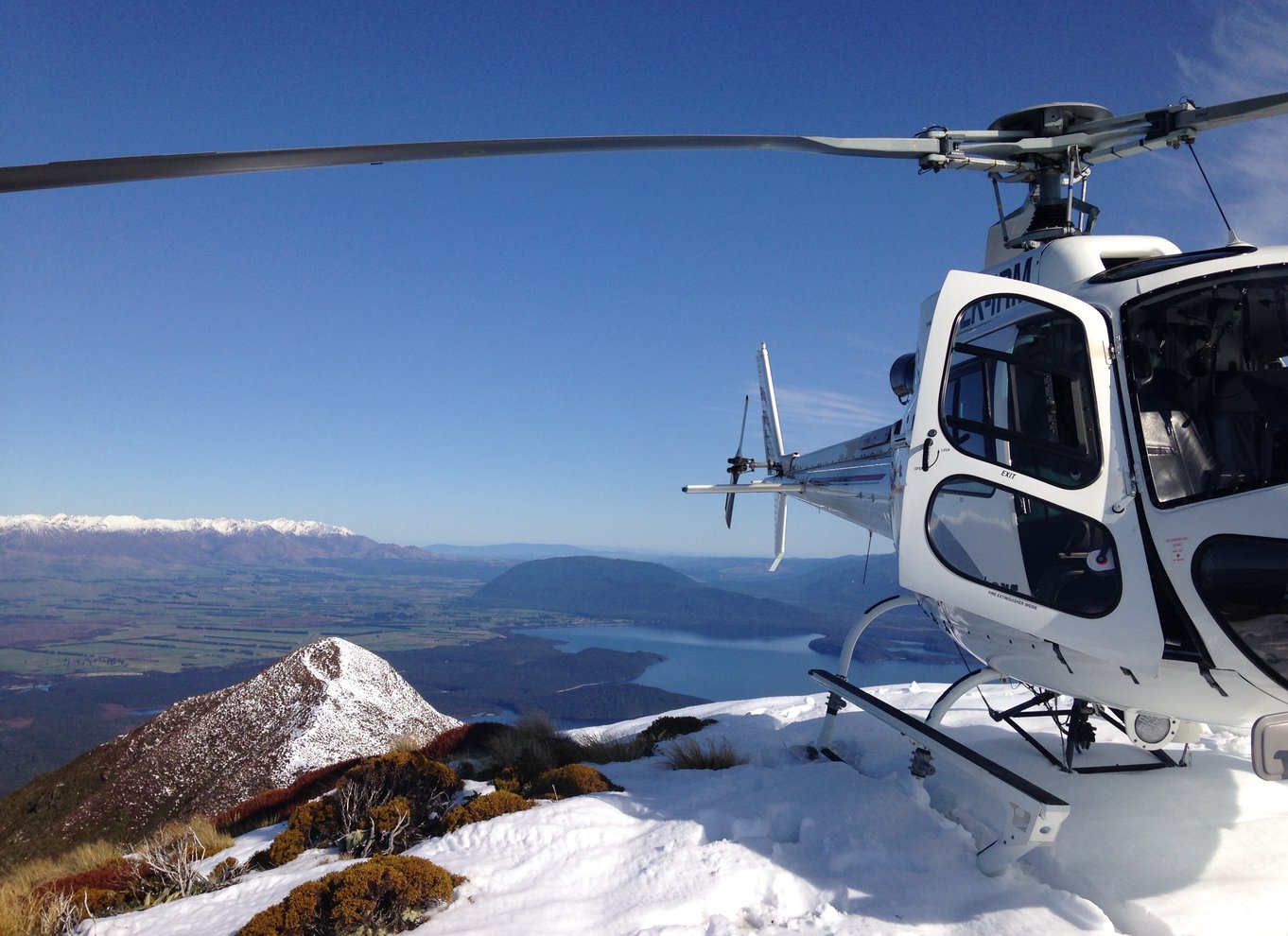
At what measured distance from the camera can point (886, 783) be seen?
6242mm

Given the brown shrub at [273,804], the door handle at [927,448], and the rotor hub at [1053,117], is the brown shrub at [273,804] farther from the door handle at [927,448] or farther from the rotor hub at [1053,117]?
the rotor hub at [1053,117]

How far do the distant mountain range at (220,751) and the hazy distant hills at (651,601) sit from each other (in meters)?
109

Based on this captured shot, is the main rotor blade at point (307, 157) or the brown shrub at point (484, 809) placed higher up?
the main rotor blade at point (307, 157)

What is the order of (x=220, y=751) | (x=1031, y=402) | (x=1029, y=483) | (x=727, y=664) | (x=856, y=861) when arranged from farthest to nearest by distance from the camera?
(x=727, y=664) < (x=220, y=751) < (x=856, y=861) < (x=1031, y=402) < (x=1029, y=483)

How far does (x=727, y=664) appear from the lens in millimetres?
90562

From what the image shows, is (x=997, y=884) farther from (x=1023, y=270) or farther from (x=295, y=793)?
(x=295, y=793)

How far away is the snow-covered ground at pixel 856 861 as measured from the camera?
14.0ft

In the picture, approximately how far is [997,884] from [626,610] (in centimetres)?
16595

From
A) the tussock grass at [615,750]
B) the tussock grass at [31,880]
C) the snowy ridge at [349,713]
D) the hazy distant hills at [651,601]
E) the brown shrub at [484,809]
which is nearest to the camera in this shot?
the tussock grass at [31,880]

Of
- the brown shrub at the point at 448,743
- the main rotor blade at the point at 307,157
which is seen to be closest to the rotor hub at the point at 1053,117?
the main rotor blade at the point at 307,157

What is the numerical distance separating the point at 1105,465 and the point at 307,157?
4229 millimetres

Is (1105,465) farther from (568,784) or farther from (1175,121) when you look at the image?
(568,784)

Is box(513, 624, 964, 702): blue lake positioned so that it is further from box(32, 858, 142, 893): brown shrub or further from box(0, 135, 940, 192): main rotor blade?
box(0, 135, 940, 192): main rotor blade

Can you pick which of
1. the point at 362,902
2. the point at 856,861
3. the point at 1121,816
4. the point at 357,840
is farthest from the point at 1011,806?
the point at 357,840
